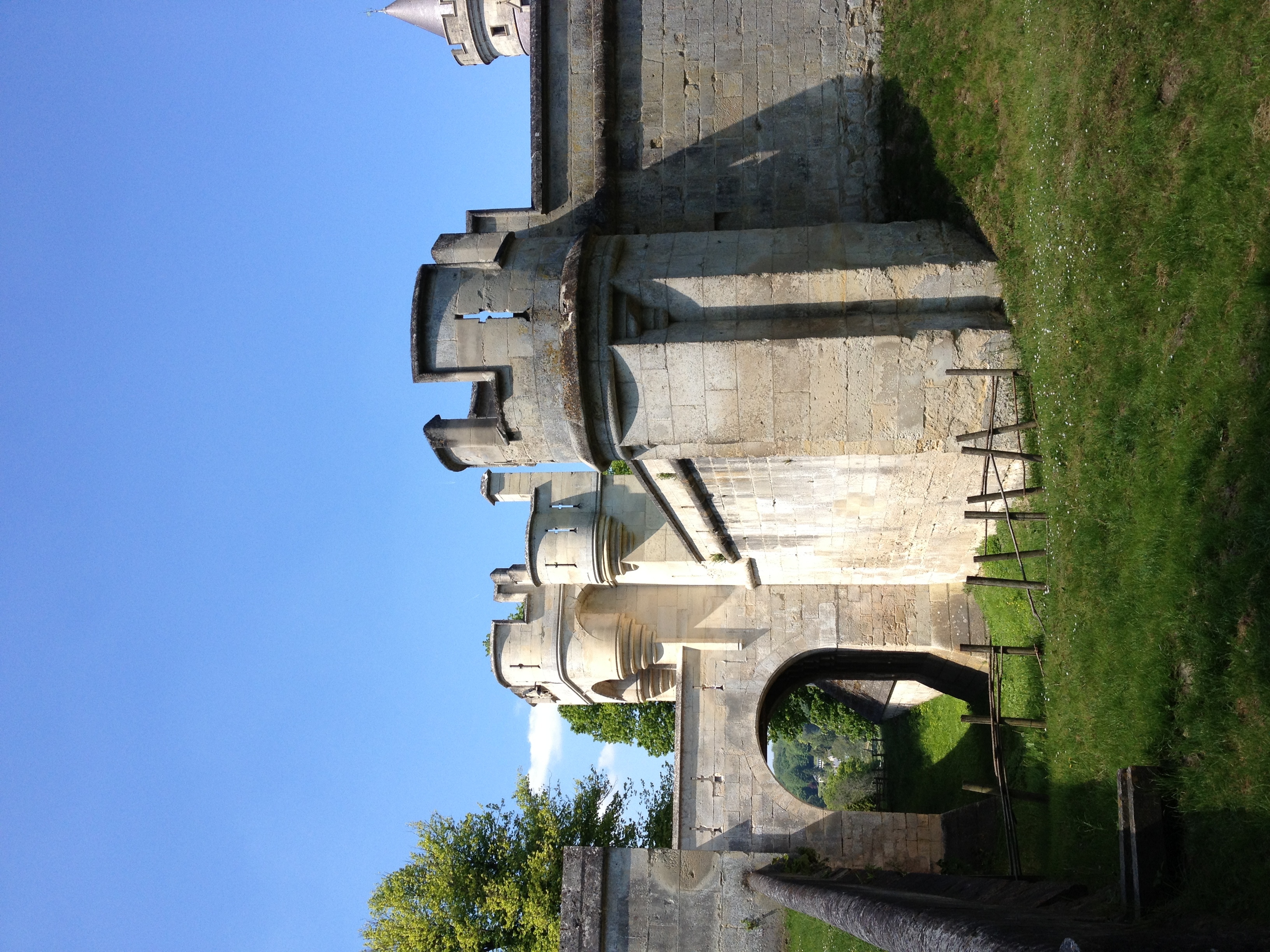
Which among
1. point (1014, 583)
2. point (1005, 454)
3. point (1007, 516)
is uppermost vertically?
point (1005, 454)

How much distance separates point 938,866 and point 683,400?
25.6 ft

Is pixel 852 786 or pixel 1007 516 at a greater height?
pixel 1007 516

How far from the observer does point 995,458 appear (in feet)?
23.4

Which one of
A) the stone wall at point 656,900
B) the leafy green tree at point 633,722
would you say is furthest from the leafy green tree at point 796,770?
the stone wall at point 656,900

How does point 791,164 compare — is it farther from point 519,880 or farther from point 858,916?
point 519,880

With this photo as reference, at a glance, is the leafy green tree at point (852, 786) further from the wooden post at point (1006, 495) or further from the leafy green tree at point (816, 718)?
the wooden post at point (1006, 495)

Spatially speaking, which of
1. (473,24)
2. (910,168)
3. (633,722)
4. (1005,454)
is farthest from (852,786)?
(473,24)

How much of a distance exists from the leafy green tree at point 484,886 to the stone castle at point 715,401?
4.50m

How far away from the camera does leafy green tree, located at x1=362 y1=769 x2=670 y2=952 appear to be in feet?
49.1

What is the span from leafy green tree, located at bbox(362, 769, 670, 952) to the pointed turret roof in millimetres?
19117

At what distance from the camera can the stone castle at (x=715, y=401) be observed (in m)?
6.46

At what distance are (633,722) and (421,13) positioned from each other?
18925 mm

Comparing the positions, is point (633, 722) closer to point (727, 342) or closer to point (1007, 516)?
point (1007, 516)

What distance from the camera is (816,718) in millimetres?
20844
